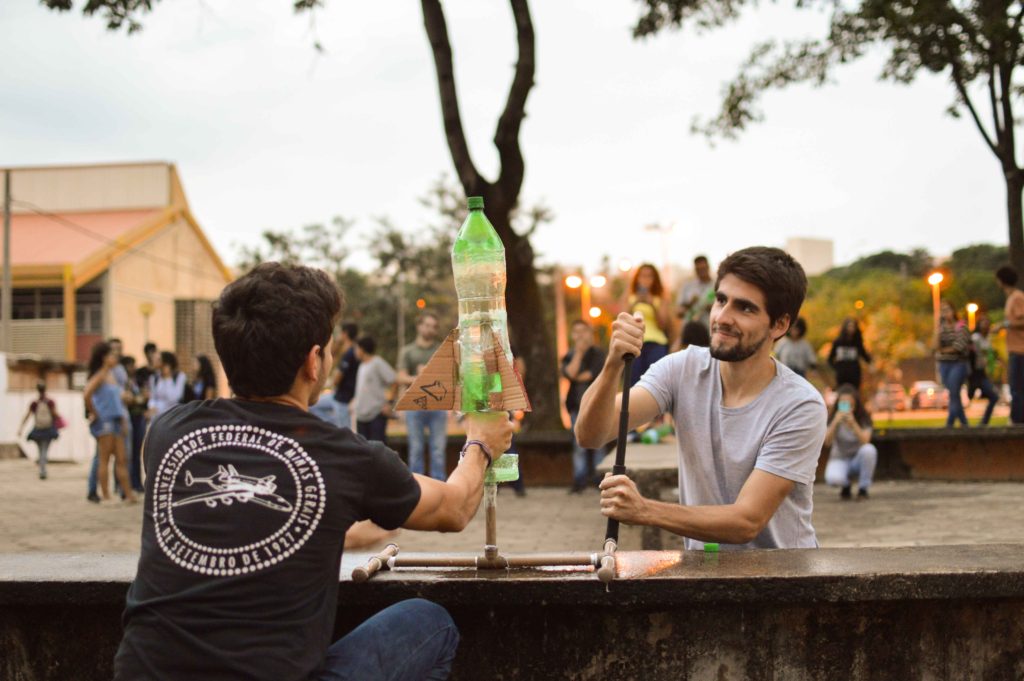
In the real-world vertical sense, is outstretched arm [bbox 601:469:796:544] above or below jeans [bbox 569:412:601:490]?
above

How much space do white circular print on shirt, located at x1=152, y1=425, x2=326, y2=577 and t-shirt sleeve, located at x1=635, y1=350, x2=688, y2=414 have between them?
1.57 m

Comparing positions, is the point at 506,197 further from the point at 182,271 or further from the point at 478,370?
the point at 182,271

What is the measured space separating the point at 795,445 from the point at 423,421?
8601mm

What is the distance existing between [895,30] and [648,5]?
140 inches

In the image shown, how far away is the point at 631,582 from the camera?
9.41 ft

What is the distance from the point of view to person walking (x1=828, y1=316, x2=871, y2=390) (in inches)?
521

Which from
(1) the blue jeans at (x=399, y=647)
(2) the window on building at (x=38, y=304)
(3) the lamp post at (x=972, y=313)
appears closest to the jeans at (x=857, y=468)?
(3) the lamp post at (x=972, y=313)

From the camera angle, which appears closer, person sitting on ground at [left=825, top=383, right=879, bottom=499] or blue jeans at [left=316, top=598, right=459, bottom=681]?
blue jeans at [left=316, top=598, right=459, bottom=681]

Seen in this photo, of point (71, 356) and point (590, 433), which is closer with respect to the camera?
point (590, 433)

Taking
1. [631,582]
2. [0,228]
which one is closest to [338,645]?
[631,582]

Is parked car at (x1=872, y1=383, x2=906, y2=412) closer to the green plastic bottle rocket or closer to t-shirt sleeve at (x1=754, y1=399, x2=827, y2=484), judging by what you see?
t-shirt sleeve at (x1=754, y1=399, x2=827, y2=484)

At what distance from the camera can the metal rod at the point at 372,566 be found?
296 cm

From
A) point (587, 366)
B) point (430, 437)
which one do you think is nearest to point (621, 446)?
point (430, 437)

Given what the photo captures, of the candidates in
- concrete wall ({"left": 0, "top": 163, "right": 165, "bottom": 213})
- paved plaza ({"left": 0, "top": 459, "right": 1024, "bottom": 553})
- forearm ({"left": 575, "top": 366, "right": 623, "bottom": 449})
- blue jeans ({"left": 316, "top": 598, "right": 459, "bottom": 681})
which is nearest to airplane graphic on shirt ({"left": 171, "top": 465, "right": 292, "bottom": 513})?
blue jeans ({"left": 316, "top": 598, "right": 459, "bottom": 681})
